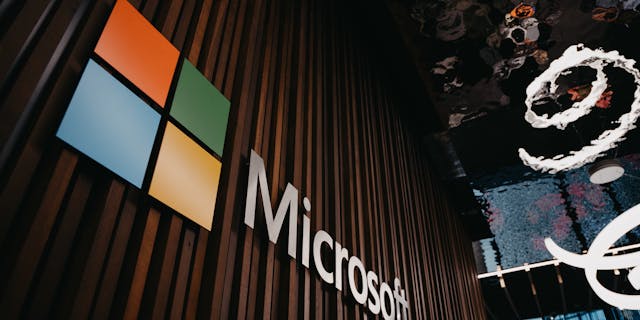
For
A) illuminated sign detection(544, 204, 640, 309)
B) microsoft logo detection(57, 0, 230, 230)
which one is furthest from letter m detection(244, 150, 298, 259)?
illuminated sign detection(544, 204, 640, 309)

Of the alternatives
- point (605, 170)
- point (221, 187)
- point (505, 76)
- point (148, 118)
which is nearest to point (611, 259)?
point (605, 170)

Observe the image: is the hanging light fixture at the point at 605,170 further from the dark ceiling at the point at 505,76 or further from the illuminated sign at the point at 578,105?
the dark ceiling at the point at 505,76

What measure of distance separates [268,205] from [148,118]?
67 centimetres

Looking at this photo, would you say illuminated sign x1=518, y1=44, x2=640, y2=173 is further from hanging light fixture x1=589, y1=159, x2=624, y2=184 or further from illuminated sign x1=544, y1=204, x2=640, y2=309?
illuminated sign x1=544, y1=204, x2=640, y2=309

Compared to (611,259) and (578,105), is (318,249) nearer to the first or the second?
(578,105)

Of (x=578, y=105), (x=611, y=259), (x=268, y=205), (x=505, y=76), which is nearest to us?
(x=268, y=205)

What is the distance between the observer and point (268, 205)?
185cm

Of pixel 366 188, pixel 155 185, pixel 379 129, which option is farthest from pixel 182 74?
pixel 379 129

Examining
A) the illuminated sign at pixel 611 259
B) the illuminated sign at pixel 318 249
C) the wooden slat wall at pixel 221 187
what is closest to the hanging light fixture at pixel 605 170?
the illuminated sign at pixel 611 259

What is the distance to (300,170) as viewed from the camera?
7.50ft

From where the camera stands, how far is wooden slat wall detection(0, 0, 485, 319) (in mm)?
1004

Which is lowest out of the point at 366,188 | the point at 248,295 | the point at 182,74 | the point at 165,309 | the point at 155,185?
the point at 165,309

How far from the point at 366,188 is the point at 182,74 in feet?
5.99

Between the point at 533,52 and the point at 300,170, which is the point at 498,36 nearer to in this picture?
the point at 533,52
